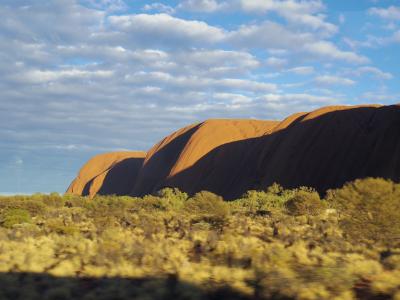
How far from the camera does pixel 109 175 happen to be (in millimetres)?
129000

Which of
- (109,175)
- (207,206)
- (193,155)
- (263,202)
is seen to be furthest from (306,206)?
(109,175)

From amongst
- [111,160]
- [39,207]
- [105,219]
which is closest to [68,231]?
[105,219]

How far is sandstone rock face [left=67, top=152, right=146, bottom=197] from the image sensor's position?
125 m

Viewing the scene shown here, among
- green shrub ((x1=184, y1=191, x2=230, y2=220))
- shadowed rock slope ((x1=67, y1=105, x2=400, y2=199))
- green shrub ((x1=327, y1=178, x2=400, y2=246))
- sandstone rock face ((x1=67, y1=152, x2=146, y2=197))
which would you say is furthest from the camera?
sandstone rock face ((x1=67, y1=152, x2=146, y2=197))

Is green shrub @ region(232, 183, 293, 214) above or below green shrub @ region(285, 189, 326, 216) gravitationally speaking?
below

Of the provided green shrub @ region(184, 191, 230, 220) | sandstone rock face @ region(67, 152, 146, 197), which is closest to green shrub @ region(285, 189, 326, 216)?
Answer: green shrub @ region(184, 191, 230, 220)

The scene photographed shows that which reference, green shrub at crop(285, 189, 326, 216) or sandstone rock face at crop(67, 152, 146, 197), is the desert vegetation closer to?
green shrub at crop(285, 189, 326, 216)

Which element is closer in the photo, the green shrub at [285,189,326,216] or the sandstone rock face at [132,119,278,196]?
the green shrub at [285,189,326,216]

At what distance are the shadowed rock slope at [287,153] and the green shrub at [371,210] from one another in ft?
114

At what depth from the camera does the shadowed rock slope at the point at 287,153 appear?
6244 cm

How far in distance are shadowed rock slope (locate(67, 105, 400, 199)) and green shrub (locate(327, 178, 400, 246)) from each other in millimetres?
34782

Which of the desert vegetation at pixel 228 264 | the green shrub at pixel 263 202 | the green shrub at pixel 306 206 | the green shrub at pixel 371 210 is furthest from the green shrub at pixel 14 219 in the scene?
the green shrub at pixel 263 202

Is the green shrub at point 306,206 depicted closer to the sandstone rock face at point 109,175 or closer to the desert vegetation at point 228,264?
the desert vegetation at point 228,264

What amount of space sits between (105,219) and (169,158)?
73627mm
